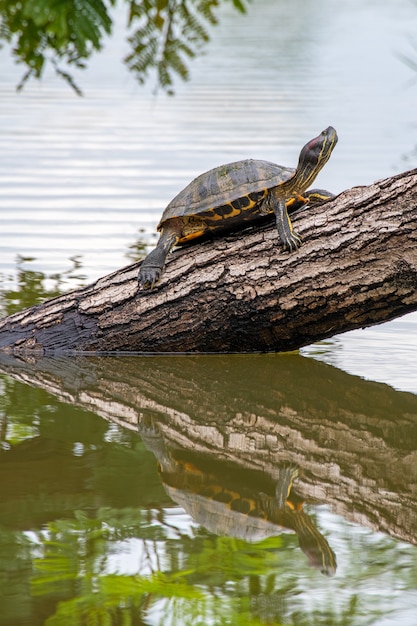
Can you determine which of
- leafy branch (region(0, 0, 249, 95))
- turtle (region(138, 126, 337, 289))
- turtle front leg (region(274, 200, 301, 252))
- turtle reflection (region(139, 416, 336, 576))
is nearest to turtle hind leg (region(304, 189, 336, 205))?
turtle (region(138, 126, 337, 289))

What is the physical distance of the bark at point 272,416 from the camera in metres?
3.92

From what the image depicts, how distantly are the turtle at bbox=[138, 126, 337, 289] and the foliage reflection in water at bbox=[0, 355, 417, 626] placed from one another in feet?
2.25

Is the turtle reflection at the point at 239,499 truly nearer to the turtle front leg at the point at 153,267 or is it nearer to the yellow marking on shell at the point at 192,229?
the turtle front leg at the point at 153,267

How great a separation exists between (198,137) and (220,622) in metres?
10.2

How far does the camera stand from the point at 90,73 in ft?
62.7

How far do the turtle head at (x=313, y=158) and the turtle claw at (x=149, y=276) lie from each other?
0.88 metres

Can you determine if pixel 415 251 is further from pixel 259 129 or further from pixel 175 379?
pixel 259 129

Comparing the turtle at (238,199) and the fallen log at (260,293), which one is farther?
the turtle at (238,199)

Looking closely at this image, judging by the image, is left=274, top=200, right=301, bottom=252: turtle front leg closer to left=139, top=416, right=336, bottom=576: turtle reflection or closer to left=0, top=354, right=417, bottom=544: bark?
left=0, top=354, right=417, bottom=544: bark

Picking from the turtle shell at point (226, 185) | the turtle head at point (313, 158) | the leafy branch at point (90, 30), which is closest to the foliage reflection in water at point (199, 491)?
the turtle shell at point (226, 185)

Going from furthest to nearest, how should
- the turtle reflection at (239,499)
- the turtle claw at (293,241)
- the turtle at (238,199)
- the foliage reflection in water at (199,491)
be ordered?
1. the turtle at (238,199)
2. the turtle claw at (293,241)
3. the turtle reflection at (239,499)
4. the foliage reflection in water at (199,491)

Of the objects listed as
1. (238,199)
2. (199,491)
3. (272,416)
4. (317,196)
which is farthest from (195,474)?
(317,196)

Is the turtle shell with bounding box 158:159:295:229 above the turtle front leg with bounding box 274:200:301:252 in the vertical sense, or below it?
above

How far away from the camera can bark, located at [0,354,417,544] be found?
3922 millimetres
